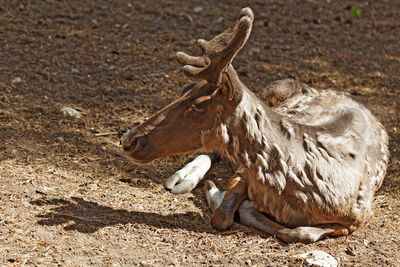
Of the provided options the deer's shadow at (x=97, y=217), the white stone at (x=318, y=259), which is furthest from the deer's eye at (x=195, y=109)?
the white stone at (x=318, y=259)

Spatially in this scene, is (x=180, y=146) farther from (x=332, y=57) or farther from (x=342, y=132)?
(x=332, y=57)

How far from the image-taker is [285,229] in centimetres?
462

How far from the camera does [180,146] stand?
4.65 m

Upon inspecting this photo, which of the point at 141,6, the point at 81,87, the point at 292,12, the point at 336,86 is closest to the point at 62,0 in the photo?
the point at 141,6

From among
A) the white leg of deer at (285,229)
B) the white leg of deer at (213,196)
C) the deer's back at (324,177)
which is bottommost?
the white leg of deer at (213,196)

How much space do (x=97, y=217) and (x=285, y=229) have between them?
149 centimetres

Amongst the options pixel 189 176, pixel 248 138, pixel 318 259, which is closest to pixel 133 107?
pixel 189 176

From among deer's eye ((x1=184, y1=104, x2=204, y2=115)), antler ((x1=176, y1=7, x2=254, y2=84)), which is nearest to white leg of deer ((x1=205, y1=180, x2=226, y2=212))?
deer's eye ((x1=184, y1=104, x2=204, y2=115))

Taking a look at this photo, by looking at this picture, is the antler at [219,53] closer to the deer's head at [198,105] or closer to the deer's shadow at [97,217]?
the deer's head at [198,105]

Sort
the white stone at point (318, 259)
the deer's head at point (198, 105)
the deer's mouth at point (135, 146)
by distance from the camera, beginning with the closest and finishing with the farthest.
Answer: the white stone at point (318, 259) → the deer's head at point (198, 105) → the deer's mouth at point (135, 146)

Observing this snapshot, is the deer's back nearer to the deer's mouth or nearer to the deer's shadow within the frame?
the deer's shadow

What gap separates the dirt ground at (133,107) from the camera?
441cm

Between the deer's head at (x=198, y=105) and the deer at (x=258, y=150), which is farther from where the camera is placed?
the deer at (x=258, y=150)

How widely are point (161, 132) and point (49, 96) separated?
2783mm
